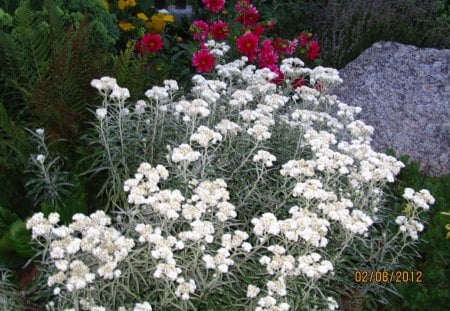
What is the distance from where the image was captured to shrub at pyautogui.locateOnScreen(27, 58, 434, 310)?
212 centimetres

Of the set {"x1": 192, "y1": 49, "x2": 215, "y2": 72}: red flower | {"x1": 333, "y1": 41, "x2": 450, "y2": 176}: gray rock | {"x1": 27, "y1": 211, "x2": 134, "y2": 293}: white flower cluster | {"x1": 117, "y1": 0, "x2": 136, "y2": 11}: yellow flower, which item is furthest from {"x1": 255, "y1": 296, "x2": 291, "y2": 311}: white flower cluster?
{"x1": 117, "y1": 0, "x2": 136, "y2": 11}: yellow flower

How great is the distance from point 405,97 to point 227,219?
229 cm

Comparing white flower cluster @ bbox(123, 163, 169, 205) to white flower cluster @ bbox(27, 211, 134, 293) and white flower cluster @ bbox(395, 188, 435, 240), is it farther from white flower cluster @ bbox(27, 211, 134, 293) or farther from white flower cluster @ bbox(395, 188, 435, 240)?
white flower cluster @ bbox(395, 188, 435, 240)

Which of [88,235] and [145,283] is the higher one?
[88,235]

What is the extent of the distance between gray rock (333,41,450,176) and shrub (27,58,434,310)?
89 centimetres

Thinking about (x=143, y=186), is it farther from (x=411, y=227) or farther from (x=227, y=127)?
(x=411, y=227)

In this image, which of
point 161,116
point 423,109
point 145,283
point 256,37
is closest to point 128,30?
point 256,37

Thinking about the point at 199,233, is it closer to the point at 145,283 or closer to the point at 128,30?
the point at 145,283

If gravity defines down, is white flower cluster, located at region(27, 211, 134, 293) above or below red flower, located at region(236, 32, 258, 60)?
above

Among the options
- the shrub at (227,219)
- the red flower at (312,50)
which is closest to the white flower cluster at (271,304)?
the shrub at (227,219)

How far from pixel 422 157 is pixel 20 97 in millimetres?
2436

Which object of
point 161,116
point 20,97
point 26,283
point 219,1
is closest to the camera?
point 26,283

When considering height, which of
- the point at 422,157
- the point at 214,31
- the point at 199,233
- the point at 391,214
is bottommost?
the point at 422,157

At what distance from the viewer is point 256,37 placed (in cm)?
391
